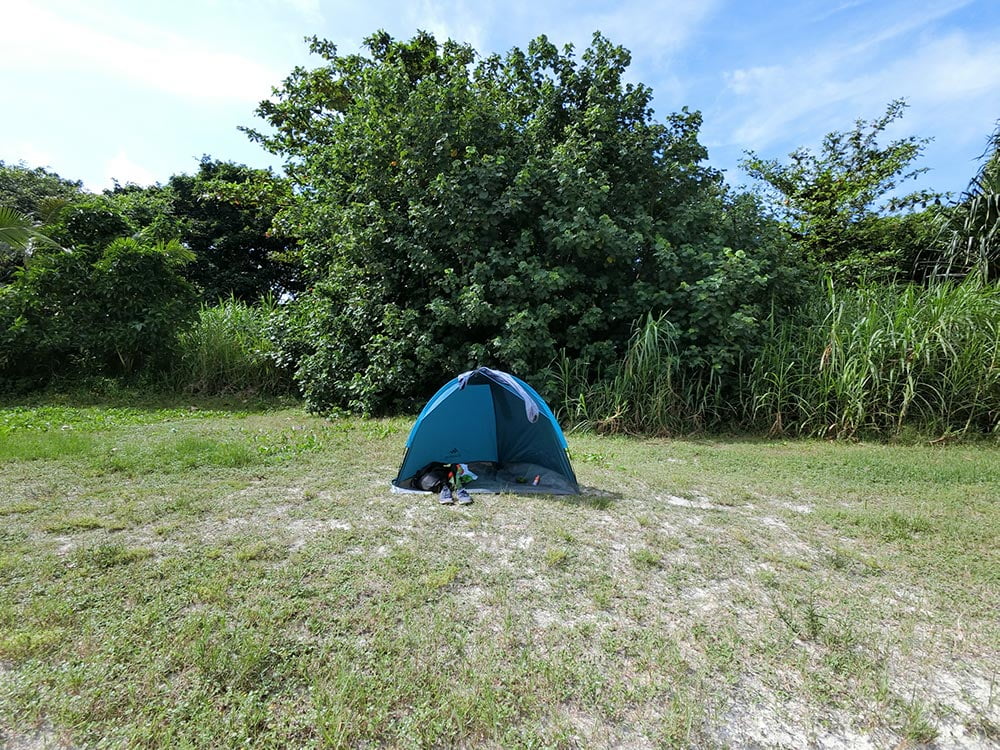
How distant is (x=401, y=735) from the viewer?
1.68 m

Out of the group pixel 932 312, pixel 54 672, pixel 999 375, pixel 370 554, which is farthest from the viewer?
pixel 932 312

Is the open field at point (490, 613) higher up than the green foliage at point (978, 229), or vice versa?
the green foliage at point (978, 229)

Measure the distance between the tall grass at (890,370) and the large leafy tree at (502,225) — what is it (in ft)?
4.79

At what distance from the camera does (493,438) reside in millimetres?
5098

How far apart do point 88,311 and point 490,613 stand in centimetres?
1096

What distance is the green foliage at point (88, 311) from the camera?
9.37 metres

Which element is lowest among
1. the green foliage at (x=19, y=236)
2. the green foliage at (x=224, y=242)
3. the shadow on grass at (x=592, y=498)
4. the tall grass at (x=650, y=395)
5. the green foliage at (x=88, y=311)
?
the shadow on grass at (x=592, y=498)

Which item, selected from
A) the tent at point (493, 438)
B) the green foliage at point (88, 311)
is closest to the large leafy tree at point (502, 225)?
the tent at point (493, 438)

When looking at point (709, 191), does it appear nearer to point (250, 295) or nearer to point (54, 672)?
point (54, 672)

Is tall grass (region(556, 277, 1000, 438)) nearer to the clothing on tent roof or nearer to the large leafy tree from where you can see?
the large leafy tree

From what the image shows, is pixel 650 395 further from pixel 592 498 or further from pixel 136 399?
pixel 136 399

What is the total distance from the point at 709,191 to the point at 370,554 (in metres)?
8.44

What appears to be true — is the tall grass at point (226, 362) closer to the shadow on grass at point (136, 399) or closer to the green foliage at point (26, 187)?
the shadow on grass at point (136, 399)

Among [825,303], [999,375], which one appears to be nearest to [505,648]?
[999,375]
